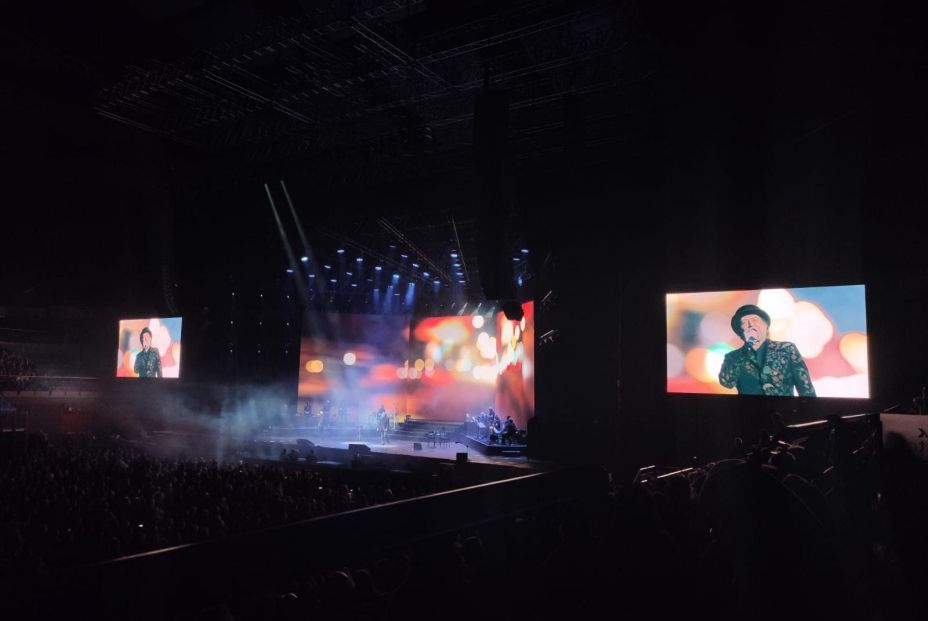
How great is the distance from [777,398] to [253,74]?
390 inches

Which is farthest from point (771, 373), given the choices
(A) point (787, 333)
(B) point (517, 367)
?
(B) point (517, 367)

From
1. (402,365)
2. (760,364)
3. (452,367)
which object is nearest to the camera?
(760,364)

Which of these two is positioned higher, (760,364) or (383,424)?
(760,364)

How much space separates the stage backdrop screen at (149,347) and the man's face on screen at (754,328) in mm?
14756

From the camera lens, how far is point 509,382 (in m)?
15.9

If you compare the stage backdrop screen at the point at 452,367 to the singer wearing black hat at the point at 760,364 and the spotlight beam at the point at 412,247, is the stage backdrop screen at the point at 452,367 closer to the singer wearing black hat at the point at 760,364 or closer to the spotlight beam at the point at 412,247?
the spotlight beam at the point at 412,247

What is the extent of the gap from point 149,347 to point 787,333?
16.9 metres

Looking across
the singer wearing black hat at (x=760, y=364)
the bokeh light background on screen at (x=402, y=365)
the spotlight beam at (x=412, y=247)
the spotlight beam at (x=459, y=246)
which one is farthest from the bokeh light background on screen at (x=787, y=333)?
the bokeh light background on screen at (x=402, y=365)

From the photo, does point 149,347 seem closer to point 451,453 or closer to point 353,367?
point 353,367

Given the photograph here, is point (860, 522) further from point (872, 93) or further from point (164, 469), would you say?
point (164, 469)

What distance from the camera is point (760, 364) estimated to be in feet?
31.1

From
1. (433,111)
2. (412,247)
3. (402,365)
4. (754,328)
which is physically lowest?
(402,365)

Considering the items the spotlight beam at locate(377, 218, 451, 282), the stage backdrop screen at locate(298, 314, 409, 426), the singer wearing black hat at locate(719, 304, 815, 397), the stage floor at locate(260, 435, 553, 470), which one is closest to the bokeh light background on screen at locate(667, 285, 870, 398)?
the singer wearing black hat at locate(719, 304, 815, 397)

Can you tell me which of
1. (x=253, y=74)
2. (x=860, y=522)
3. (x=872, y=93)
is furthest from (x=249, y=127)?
(x=860, y=522)
